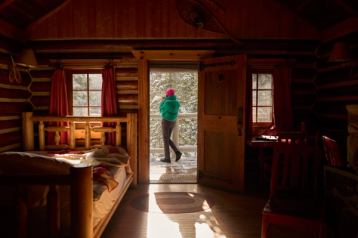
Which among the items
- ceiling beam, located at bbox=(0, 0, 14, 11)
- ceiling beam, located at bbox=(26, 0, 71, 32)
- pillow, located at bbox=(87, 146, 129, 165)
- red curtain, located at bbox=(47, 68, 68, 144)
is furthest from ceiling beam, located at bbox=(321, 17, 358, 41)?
ceiling beam, located at bbox=(0, 0, 14, 11)

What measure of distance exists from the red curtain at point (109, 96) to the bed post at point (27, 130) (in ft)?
4.24

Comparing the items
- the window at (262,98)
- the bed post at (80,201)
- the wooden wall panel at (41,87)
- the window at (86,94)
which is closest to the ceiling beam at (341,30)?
the window at (262,98)

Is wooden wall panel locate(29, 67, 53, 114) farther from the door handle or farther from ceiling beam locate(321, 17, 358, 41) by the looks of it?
ceiling beam locate(321, 17, 358, 41)

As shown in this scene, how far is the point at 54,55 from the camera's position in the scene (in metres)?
6.02

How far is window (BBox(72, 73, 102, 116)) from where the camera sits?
20.0ft

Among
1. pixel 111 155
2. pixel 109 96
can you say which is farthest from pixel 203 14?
pixel 111 155

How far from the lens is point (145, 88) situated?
588 cm

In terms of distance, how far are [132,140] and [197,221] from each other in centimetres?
211

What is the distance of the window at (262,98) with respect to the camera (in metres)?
6.23

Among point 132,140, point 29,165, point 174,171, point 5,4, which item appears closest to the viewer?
point 29,165

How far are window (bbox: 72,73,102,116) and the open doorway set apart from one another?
1846 mm

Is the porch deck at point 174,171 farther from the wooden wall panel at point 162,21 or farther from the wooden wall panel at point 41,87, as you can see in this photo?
the wooden wall panel at point 162,21

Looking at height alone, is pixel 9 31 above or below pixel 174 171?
above

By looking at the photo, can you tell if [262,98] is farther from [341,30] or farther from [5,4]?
[5,4]
